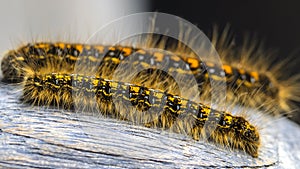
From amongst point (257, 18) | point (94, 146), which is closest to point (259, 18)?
point (257, 18)

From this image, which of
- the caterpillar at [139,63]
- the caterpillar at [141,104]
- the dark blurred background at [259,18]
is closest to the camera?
the caterpillar at [141,104]

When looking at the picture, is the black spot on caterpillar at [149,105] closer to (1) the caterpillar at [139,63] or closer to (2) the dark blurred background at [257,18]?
(1) the caterpillar at [139,63]

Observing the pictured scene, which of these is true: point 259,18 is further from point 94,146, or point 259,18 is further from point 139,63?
point 94,146

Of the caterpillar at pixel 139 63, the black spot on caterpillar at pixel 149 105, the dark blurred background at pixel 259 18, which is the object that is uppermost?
the dark blurred background at pixel 259 18

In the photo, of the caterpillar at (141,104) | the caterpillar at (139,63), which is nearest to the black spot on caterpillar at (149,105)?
the caterpillar at (141,104)

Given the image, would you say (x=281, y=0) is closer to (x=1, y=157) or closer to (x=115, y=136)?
(x=115, y=136)
